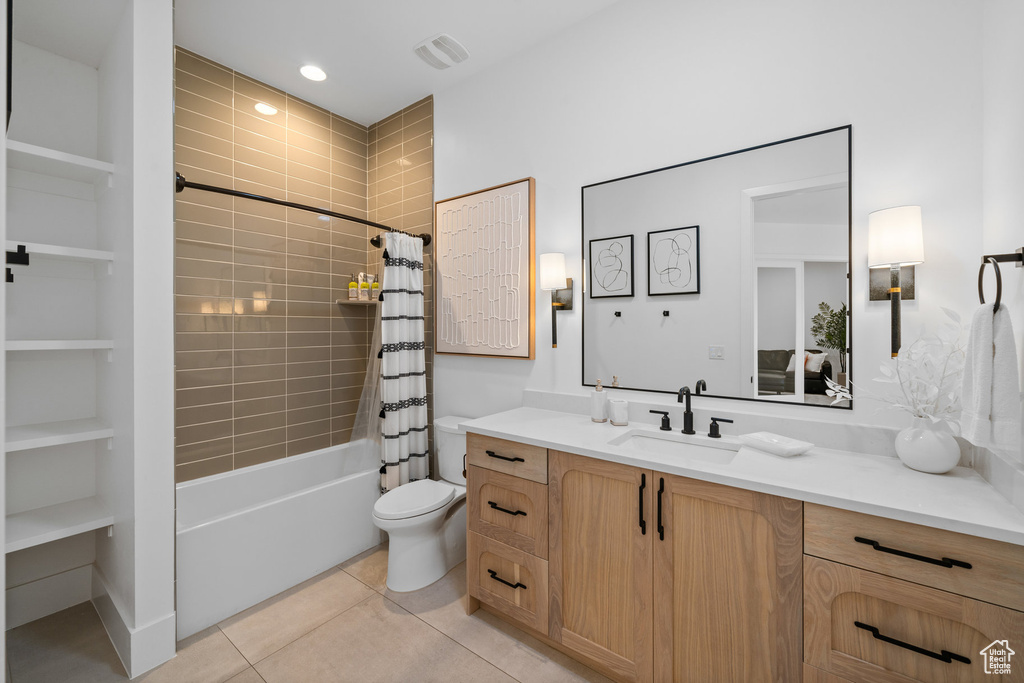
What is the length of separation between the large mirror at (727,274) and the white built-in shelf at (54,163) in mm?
2135

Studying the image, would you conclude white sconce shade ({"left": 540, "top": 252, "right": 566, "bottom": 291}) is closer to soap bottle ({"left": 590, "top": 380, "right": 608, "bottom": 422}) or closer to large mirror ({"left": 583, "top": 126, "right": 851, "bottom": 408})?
large mirror ({"left": 583, "top": 126, "right": 851, "bottom": 408})

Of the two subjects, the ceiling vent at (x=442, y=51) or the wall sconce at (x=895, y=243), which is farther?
the ceiling vent at (x=442, y=51)

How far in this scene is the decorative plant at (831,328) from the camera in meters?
1.62

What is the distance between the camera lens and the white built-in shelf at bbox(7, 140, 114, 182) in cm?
162

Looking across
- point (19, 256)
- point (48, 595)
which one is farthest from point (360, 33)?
point (48, 595)

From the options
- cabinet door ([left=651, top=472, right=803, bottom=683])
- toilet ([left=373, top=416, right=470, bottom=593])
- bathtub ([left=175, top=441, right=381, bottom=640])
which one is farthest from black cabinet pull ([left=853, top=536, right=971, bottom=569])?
bathtub ([left=175, top=441, right=381, bottom=640])

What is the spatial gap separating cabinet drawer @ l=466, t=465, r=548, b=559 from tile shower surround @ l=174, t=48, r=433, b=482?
1368mm

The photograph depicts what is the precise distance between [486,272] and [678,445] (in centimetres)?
143

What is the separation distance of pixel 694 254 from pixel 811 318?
1.71 feet

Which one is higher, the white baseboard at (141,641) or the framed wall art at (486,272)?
the framed wall art at (486,272)

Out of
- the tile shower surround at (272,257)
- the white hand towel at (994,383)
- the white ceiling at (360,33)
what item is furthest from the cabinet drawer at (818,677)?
the white ceiling at (360,33)

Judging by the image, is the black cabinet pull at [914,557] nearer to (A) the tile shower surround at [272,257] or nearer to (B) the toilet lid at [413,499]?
(B) the toilet lid at [413,499]

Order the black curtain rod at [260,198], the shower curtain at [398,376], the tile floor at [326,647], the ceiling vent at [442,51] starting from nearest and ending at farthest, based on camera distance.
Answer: the tile floor at [326,647]
the black curtain rod at [260,198]
the ceiling vent at [442,51]
the shower curtain at [398,376]

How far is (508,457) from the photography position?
186 cm
